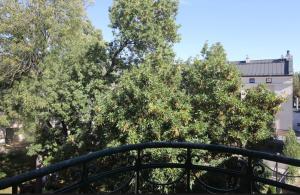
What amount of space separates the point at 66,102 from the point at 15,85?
3943mm

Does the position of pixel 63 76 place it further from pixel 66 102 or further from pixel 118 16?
pixel 118 16

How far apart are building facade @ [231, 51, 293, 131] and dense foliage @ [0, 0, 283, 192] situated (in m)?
19.0

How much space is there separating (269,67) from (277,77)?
193 cm

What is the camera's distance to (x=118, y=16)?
1222cm

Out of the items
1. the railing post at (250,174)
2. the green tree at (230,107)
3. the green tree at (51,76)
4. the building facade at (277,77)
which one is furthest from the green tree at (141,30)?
the building facade at (277,77)

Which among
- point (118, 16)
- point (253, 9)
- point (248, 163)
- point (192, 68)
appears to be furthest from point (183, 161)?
point (253, 9)

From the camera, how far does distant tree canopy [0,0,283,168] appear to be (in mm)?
9359

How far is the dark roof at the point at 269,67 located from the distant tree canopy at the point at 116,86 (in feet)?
71.5

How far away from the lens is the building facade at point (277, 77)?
94.7 ft

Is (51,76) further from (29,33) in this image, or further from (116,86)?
(116,86)

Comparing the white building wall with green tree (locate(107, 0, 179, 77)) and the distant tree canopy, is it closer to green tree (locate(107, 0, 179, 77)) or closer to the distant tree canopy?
green tree (locate(107, 0, 179, 77))

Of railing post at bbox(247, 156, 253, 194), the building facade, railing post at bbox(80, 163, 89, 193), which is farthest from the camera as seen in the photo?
the building facade

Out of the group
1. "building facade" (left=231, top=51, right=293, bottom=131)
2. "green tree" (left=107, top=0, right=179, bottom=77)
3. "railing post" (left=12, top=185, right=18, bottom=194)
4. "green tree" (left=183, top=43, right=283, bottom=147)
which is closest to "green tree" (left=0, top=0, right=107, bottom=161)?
"green tree" (left=107, top=0, right=179, bottom=77)

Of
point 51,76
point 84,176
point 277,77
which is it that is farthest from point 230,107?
point 277,77
